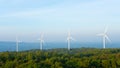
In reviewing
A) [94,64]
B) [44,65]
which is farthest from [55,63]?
[94,64]

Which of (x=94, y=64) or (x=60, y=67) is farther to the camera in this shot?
(x=94, y=64)

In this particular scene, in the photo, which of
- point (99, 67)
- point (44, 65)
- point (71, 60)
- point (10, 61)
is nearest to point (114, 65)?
point (99, 67)

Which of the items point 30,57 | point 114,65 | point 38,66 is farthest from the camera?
point 30,57

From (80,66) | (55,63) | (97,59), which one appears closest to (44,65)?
(55,63)

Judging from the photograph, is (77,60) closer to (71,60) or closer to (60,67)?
(71,60)

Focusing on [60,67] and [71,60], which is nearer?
[60,67]

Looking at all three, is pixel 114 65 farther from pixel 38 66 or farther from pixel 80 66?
pixel 38 66

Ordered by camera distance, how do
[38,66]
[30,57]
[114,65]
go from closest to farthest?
[38,66]
[114,65]
[30,57]

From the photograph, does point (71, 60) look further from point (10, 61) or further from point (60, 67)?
point (10, 61)
